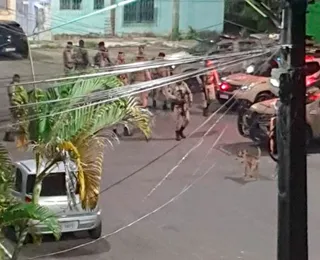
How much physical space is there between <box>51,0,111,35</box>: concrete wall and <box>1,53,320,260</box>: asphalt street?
5.32 feet

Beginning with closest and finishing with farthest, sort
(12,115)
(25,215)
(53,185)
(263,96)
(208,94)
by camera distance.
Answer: (25,215), (12,115), (53,185), (208,94), (263,96)

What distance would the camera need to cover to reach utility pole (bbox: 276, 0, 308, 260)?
632 centimetres

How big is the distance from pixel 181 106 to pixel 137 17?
3.69 m

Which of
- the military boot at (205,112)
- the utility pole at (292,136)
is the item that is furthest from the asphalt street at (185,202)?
the utility pole at (292,136)

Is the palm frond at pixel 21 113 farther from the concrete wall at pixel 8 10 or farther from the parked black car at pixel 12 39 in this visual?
the concrete wall at pixel 8 10

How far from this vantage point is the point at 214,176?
1424 centimetres

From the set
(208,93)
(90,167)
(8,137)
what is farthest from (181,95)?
(90,167)

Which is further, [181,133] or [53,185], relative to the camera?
[181,133]

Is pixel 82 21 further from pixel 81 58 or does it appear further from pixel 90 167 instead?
pixel 90 167

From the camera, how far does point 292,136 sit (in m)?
6.38

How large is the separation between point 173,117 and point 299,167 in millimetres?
8748

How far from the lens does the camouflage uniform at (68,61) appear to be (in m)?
8.86

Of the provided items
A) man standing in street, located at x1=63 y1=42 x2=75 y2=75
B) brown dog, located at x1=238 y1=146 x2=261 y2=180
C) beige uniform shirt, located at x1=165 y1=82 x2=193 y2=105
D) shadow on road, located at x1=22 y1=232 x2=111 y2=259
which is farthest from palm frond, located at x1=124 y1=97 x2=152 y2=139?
brown dog, located at x1=238 y1=146 x2=261 y2=180

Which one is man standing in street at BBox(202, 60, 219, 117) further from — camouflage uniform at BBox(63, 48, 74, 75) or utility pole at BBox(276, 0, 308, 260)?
utility pole at BBox(276, 0, 308, 260)
